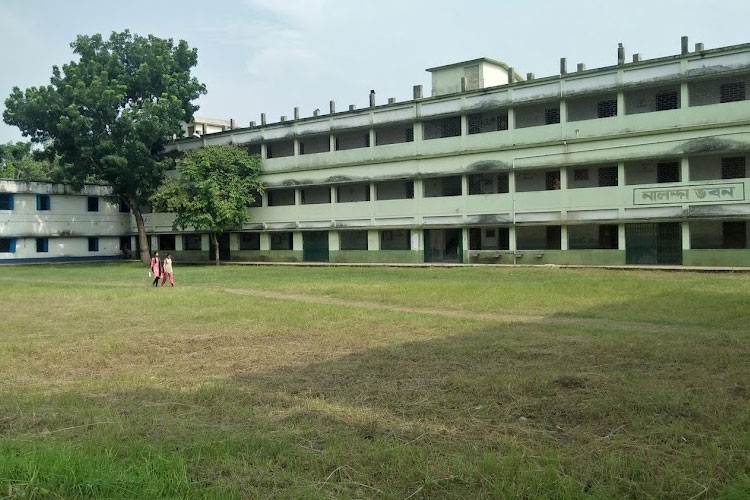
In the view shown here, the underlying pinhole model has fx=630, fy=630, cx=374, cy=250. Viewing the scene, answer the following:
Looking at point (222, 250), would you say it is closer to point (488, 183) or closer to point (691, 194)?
point (488, 183)

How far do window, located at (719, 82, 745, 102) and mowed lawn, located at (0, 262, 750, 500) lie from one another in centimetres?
1633

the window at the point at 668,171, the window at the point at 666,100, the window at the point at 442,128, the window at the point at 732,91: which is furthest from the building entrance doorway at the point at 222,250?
the window at the point at 732,91

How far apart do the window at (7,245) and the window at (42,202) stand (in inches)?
108

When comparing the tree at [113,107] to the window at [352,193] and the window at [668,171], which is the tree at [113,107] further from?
the window at [668,171]

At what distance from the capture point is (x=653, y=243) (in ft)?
88.4

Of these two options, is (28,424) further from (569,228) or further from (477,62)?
(477,62)

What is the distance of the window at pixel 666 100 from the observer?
87.8ft

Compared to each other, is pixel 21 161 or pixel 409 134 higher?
pixel 21 161

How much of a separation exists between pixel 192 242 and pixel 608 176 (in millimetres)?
28189

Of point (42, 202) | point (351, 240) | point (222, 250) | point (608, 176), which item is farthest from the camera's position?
point (42, 202)

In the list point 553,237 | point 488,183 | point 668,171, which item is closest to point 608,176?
point 668,171

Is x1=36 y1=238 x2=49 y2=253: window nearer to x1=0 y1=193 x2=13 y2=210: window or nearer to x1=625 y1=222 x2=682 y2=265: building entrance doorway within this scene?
x1=0 y1=193 x2=13 y2=210: window

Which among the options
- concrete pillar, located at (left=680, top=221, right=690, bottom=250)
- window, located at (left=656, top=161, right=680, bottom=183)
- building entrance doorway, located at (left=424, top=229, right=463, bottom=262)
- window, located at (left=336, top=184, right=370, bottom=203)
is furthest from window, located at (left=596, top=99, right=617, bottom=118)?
window, located at (left=336, top=184, right=370, bottom=203)

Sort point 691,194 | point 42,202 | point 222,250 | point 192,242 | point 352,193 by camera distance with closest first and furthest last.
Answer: point 691,194, point 352,193, point 222,250, point 42,202, point 192,242
